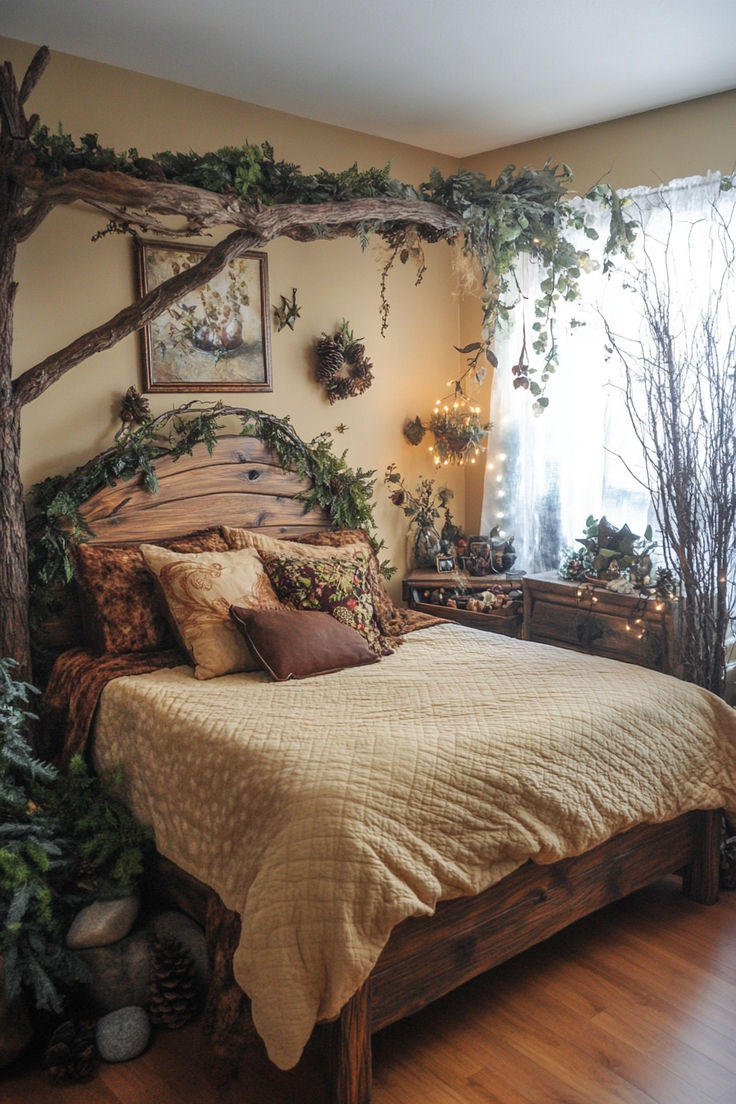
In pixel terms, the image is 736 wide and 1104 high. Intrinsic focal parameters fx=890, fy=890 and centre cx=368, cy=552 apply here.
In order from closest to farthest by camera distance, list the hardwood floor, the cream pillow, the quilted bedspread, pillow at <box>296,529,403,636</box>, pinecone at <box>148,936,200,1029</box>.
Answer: the quilted bedspread
the hardwood floor
pinecone at <box>148,936,200,1029</box>
the cream pillow
pillow at <box>296,529,403,636</box>

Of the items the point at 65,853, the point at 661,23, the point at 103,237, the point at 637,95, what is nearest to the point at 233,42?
the point at 103,237

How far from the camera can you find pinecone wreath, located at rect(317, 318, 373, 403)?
4.00 m

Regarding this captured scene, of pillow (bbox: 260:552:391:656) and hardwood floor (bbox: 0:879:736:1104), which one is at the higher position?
pillow (bbox: 260:552:391:656)

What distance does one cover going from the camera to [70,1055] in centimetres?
217

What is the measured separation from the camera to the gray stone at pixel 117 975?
7.70 ft

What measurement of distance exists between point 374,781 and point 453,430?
8.44 ft

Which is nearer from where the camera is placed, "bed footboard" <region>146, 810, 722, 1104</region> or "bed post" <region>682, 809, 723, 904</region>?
"bed footboard" <region>146, 810, 722, 1104</region>

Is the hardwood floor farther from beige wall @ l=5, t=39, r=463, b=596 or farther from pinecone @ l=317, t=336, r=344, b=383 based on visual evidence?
pinecone @ l=317, t=336, r=344, b=383

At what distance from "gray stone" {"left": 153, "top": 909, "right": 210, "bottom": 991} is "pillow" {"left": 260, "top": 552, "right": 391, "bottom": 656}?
1089 mm

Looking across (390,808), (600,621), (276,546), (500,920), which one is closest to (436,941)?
(500,920)

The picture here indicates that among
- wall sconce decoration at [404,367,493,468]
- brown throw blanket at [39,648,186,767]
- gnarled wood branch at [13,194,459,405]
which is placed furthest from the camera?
wall sconce decoration at [404,367,493,468]

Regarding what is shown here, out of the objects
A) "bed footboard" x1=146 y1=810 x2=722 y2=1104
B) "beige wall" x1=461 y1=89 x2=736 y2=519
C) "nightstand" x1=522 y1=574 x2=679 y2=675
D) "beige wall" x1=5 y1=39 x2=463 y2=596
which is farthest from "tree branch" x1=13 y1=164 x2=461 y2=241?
"bed footboard" x1=146 y1=810 x2=722 y2=1104

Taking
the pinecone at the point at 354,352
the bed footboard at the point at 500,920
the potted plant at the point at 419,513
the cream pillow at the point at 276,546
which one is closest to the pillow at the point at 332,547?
the cream pillow at the point at 276,546

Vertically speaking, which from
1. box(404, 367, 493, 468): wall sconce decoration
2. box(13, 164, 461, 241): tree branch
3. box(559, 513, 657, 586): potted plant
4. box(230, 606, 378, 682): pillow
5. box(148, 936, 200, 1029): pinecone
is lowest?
box(148, 936, 200, 1029): pinecone
